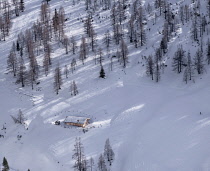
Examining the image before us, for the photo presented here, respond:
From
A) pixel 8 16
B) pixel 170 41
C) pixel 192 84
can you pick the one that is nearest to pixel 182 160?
pixel 192 84

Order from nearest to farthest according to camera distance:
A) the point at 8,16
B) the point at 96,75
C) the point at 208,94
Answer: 1. the point at 208,94
2. the point at 96,75
3. the point at 8,16

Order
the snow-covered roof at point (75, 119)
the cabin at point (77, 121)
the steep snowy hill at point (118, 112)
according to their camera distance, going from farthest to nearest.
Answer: the snow-covered roof at point (75, 119), the cabin at point (77, 121), the steep snowy hill at point (118, 112)

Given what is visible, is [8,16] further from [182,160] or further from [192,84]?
[182,160]

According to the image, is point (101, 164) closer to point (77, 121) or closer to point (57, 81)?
point (77, 121)

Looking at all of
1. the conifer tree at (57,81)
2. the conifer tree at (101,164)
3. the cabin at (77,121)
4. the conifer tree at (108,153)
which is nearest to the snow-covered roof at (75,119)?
the cabin at (77,121)

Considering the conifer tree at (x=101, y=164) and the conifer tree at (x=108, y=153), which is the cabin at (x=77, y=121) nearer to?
the conifer tree at (x=108, y=153)

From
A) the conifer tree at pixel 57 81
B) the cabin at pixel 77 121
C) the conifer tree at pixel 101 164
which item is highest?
the conifer tree at pixel 57 81
